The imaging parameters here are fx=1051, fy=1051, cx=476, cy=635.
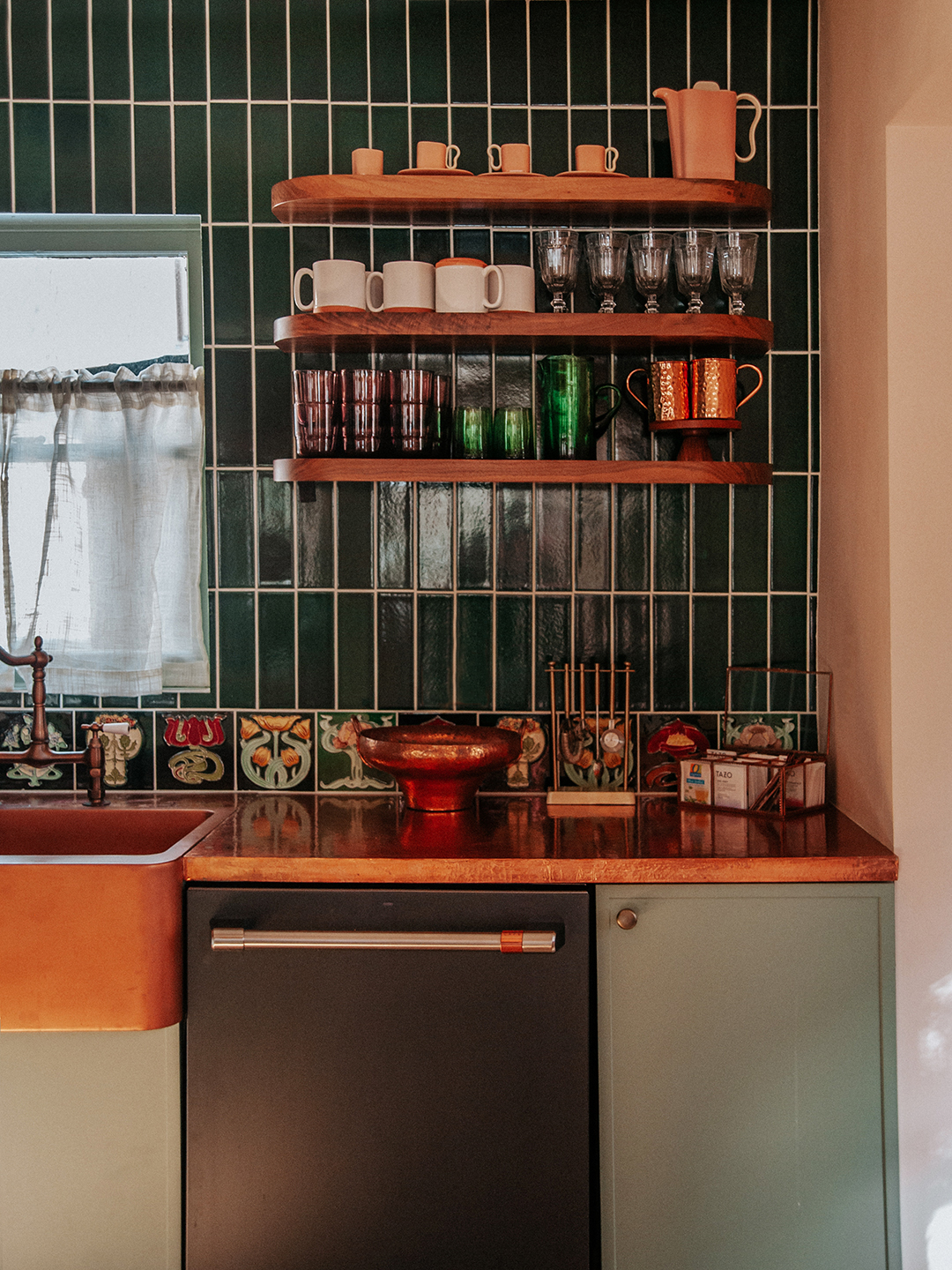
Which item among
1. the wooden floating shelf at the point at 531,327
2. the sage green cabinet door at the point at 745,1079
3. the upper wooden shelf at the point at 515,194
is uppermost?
the upper wooden shelf at the point at 515,194

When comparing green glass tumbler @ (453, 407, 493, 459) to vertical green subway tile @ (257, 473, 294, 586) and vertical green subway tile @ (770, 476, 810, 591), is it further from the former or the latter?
vertical green subway tile @ (770, 476, 810, 591)

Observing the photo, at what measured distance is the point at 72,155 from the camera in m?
2.16

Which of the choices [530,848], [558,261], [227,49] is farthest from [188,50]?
[530,848]

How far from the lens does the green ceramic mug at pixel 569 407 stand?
1.97 m

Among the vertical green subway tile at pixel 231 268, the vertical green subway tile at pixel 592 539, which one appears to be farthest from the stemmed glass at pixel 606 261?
the vertical green subway tile at pixel 231 268

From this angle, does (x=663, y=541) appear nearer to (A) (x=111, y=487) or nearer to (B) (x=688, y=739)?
(B) (x=688, y=739)

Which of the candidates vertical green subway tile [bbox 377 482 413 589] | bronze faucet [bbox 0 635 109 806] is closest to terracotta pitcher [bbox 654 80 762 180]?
vertical green subway tile [bbox 377 482 413 589]

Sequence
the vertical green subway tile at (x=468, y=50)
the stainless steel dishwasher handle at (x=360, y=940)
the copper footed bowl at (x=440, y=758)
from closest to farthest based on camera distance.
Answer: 1. the stainless steel dishwasher handle at (x=360, y=940)
2. the copper footed bowl at (x=440, y=758)
3. the vertical green subway tile at (x=468, y=50)

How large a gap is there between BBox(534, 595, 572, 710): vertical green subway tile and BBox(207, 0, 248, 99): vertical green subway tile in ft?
3.99

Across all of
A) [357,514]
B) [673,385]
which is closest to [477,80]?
[673,385]

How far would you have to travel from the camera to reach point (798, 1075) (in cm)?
164

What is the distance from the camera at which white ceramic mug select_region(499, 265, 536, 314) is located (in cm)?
198

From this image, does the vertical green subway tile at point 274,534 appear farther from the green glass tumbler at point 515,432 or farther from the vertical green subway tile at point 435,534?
the green glass tumbler at point 515,432

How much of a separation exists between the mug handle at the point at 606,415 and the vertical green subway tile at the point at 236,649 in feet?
2.59
